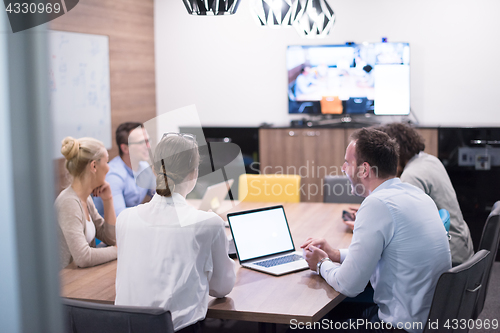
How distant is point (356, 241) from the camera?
183 centimetres

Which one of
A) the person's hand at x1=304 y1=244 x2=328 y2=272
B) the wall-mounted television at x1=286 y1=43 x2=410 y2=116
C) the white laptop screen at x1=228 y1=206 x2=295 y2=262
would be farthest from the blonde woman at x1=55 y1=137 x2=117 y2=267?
the wall-mounted television at x1=286 y1=43 x2=410 y2=116

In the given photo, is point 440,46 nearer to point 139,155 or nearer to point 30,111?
point 139,155

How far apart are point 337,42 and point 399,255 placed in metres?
3.83

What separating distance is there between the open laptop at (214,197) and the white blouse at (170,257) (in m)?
1.05

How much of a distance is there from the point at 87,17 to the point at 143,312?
12.4 ft

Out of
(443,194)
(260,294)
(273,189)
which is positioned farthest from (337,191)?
(260,294)

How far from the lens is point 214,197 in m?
2.90

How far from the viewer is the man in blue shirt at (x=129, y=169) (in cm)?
319

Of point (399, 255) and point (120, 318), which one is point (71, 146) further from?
point (399, 255)

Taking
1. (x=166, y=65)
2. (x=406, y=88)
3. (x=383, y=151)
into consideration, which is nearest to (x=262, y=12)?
(x=383, y=151)

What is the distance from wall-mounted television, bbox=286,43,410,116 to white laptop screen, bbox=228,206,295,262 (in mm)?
2909

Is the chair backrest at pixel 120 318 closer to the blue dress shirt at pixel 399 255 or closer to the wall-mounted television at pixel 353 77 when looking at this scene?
the blue dress shirt at pixel 399 255

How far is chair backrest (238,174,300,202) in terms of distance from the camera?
384 cm

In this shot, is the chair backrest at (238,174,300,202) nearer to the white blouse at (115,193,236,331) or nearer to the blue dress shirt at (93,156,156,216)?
the blue dress shirt at (93,156,156,216)
